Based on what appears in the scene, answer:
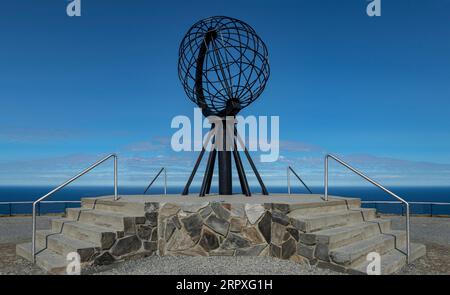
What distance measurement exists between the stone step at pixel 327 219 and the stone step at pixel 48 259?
3.93m

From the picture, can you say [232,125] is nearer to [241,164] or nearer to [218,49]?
[241,164]

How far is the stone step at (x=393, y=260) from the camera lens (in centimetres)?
536

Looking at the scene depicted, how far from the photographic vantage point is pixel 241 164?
376 inches

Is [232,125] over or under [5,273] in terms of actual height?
over

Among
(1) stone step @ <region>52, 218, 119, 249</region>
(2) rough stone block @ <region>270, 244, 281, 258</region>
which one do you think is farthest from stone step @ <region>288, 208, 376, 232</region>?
(1) stone step @ <region>52, 218, 119, 249</region>

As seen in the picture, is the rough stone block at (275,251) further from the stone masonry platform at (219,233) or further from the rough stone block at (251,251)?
the rough stone block at (251,251)

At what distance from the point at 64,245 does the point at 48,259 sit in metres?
0.33

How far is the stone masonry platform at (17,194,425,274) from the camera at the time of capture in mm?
5910

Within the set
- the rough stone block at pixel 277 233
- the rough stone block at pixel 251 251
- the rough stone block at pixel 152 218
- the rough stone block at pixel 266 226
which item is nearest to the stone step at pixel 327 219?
the rough stone block at pixel 277 233

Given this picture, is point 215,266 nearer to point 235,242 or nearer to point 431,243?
point 235,242

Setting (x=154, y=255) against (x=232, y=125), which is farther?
(x=232, y=125)

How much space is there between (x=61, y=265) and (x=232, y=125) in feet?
18.4
